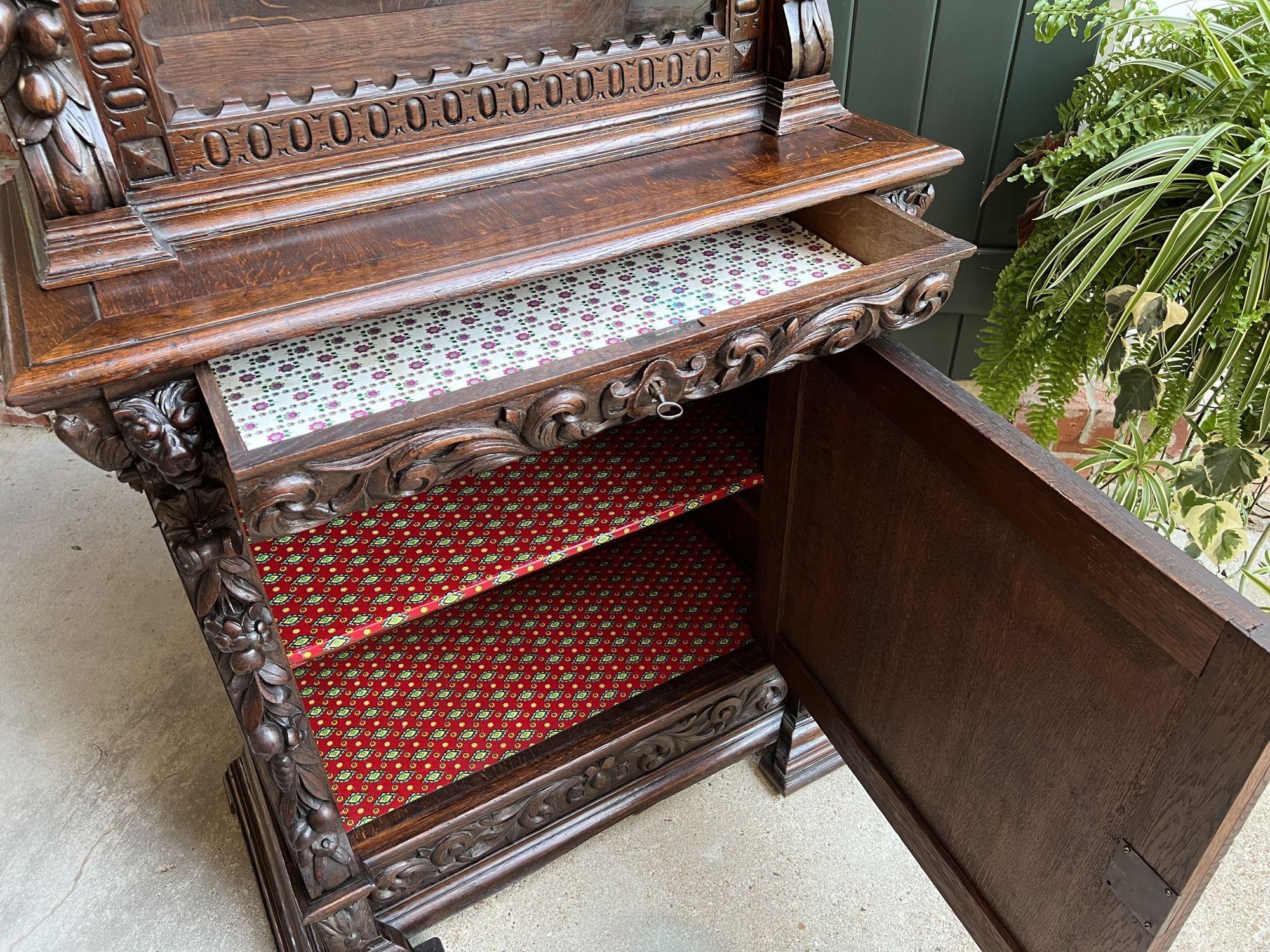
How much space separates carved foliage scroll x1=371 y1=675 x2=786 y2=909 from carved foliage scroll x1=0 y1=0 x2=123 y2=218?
0.83m

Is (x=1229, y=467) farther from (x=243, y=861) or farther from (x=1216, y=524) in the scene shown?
(x=243, y=861)

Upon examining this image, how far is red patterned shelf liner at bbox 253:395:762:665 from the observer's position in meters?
1.03

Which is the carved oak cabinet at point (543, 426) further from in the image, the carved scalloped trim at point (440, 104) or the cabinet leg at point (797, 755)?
the cabinet leg at point (797, 755)

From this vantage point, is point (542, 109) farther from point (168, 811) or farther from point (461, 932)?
point (168, 811)

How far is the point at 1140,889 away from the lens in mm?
774

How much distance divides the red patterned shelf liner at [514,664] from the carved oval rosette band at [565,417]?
0.54m

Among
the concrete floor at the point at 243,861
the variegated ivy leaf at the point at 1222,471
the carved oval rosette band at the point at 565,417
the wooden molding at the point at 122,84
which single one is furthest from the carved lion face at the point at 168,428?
the variegated ivy leaf at the point at 1222,471

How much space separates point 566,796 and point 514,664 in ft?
0.64

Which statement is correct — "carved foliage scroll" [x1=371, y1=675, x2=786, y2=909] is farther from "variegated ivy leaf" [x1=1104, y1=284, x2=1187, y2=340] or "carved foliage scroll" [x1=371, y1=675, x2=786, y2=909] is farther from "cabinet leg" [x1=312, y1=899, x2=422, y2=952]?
"variegated ivy leaf" [x1=1104, y1=284, x2=1187, y2=340]


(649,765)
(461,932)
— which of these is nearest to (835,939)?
(649,765)

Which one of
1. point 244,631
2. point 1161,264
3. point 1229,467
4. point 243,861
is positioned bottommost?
point 243,861

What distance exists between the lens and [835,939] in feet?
4.14

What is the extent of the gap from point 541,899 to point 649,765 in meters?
0.25

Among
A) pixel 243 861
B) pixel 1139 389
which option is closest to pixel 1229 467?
pixel 1139 389
